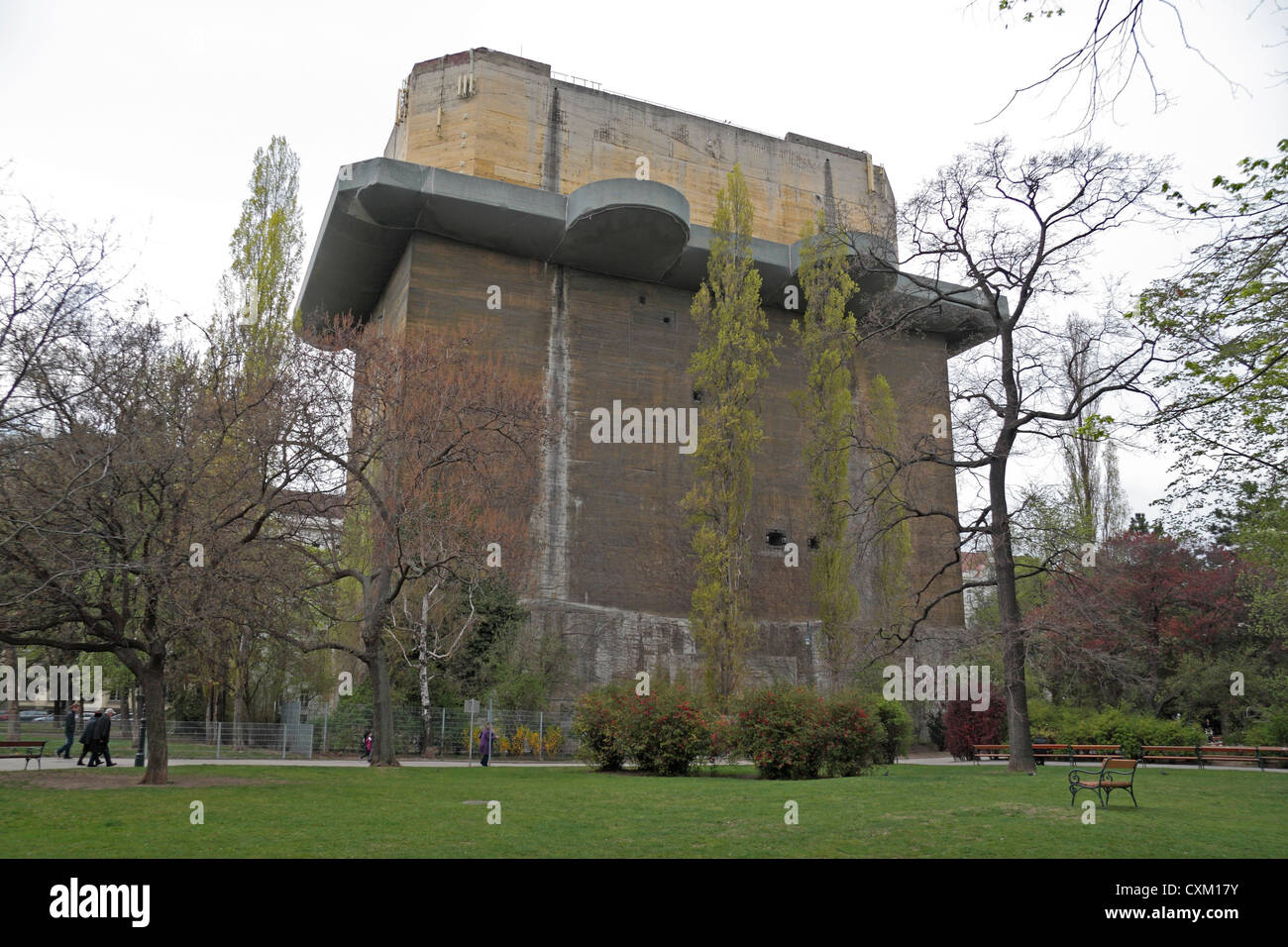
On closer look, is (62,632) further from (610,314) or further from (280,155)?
(280,155)

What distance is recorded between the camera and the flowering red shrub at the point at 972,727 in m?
29.5

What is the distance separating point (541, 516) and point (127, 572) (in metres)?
19.4

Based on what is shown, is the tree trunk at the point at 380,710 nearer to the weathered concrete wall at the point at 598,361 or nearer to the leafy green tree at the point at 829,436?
the weathered concrete wall at the point at 598,361

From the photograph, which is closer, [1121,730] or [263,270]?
[1121,730]

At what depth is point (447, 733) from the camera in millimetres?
28094

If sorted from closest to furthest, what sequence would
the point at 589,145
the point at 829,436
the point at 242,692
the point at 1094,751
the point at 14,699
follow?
the point at 14,699
the point at 1094,751
the point at 829,436
the point at 242,692
the point at 589,145

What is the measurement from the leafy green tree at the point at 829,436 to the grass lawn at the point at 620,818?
48.9 feet

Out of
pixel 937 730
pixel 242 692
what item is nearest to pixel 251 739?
pixel 242 692

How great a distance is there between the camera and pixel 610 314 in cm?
3734

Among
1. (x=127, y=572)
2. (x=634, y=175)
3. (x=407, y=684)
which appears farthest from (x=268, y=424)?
(x=634, y=175)

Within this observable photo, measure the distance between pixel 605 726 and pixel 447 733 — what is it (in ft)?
28.6

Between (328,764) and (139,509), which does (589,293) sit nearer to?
(328,764)

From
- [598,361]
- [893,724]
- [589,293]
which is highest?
[589,293]
